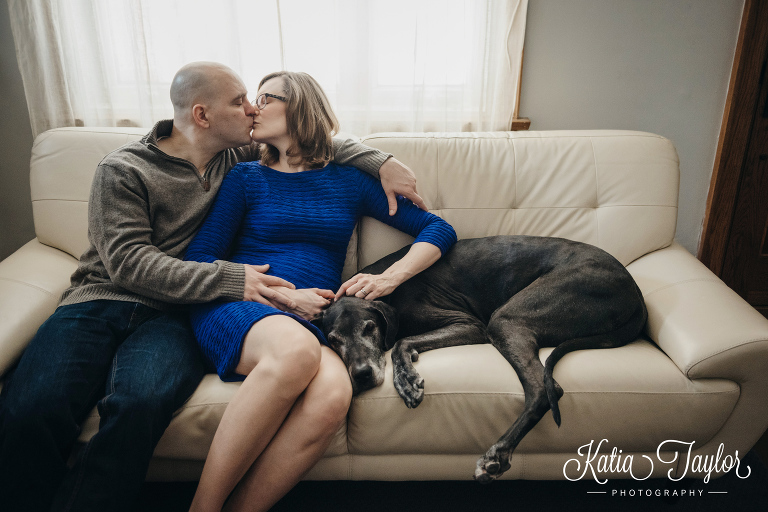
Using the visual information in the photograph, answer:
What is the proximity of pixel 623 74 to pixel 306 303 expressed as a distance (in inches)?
78.3

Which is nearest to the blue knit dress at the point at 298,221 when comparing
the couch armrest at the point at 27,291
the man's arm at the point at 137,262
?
the man's arm at the point at 137,262

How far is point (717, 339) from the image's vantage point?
51.1 inches

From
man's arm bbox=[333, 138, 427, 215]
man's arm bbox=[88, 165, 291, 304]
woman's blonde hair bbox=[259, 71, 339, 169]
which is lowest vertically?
man's arm bbox=[88, 165, 291, 304]

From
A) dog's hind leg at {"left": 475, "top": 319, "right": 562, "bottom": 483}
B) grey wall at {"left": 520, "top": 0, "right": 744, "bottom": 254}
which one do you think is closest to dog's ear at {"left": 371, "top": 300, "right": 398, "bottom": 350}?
dog's hind leg at {"left": 475, "top": 319, "right": 562, "bottom": 483}

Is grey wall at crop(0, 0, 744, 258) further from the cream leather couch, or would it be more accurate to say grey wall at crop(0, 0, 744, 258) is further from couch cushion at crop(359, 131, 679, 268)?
the cream leather couch

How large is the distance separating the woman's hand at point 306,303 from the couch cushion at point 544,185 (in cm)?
42

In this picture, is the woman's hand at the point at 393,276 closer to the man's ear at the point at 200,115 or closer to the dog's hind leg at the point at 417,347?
the dog's hind leg at the point at 417,347

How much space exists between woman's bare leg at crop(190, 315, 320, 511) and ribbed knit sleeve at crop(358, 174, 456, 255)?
623 millimetres

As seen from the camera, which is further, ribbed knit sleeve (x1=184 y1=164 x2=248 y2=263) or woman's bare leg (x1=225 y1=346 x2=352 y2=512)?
ribbed knit sleeve (x1=184 y1=164 x2=248 y2=263)

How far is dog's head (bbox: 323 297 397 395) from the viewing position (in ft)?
4.33

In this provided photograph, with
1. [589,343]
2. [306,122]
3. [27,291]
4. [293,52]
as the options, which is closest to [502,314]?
[589,343]

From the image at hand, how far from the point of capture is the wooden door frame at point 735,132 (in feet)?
7.49

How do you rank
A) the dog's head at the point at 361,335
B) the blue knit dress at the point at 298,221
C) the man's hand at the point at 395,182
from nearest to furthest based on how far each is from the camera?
the dog's head at the point at 361,335 → the blue knit dress at the point at 298,221 → the man's hand at the point at 395,182

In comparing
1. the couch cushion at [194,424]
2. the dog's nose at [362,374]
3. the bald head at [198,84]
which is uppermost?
the bald head at [198,84]
